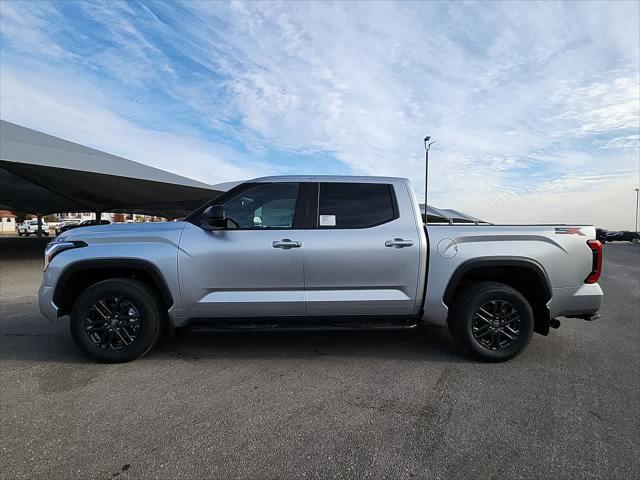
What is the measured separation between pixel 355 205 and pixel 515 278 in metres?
1.96

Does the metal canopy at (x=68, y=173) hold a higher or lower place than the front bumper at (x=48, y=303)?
higher

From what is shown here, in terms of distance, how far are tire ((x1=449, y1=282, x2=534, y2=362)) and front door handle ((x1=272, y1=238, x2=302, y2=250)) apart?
1809mm

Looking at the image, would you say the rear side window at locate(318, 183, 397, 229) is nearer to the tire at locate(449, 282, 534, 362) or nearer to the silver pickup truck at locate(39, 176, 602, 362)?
the silver pickup truck at locate(39, 176, 602, 362)

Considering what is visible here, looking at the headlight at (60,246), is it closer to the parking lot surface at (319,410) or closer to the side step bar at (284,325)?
the parking lot surface at (319,410)

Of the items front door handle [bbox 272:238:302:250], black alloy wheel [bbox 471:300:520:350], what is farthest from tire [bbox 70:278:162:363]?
black alloy wheel [bbox 471:300:520:350]

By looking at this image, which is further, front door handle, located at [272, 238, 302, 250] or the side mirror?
front door handle, located at [272, 238, 302, 250]

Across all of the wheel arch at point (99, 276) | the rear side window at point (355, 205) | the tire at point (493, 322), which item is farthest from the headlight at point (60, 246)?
the tire at point (493, 322)

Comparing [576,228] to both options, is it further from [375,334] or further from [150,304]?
[150,304]

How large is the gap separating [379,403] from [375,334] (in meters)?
1.79

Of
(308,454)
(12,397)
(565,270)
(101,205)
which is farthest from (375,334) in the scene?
(101,205)

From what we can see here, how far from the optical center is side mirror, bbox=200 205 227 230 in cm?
352

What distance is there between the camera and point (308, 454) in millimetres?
2340

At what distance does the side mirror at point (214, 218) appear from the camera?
3.52 m

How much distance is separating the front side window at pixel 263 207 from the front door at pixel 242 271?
0.32 ft
